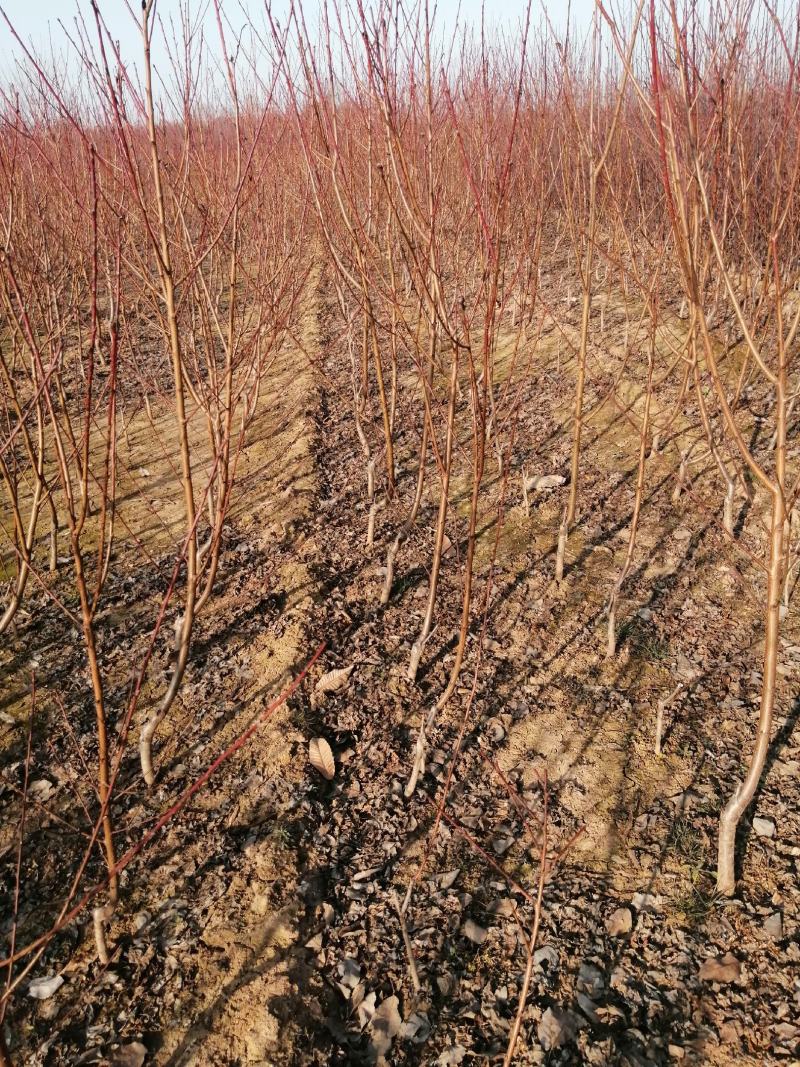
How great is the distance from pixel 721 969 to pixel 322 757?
1.33 m

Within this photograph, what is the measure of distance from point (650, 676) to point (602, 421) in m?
2.35

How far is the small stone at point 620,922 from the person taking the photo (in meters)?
1.86

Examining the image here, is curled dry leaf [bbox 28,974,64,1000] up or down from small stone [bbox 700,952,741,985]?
up

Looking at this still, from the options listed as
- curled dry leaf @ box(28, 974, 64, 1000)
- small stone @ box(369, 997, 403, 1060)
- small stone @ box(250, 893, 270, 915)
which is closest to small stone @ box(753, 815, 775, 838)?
small stone @ box(369, 997, 403, 1060)

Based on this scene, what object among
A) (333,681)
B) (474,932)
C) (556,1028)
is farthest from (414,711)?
(556,1028)

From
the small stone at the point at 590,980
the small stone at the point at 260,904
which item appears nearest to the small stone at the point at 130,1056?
the small stone at the point at 260,904

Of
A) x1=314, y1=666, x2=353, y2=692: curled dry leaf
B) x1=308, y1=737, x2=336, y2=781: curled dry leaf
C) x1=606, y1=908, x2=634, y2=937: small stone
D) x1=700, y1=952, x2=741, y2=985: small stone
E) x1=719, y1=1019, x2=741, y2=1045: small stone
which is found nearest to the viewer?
x1=719, y1=1019, x2=741, y2=1045: small stone

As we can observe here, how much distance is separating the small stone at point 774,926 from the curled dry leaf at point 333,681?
159 cm

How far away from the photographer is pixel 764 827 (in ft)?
6.78

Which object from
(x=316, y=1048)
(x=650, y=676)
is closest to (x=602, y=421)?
(x=650, y=676)

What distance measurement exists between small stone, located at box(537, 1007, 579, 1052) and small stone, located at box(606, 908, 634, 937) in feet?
0.84

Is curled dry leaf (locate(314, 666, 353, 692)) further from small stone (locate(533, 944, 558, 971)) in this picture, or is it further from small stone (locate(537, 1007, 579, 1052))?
small stone (locate(537, 1007, 579, 1052))

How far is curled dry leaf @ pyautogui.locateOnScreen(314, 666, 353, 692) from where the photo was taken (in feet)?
9.03

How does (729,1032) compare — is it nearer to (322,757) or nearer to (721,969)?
(721,969)
